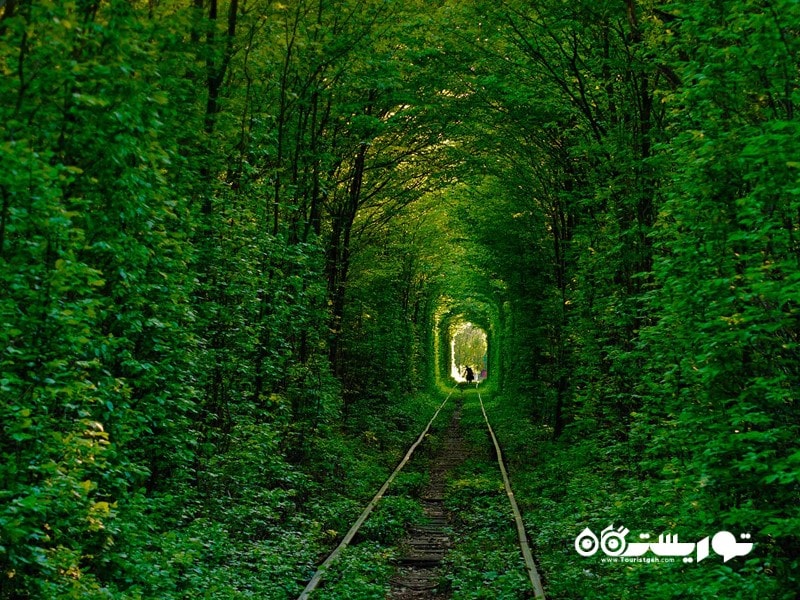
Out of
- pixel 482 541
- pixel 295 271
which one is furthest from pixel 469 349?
pixel 482 541

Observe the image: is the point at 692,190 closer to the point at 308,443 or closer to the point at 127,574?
the point at 127,574

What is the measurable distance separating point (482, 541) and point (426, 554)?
897 millimetres

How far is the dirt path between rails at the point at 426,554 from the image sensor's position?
7.38 m

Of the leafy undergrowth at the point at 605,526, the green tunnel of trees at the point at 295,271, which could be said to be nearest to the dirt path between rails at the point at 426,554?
the green tunnel of trees at the point at 295,271

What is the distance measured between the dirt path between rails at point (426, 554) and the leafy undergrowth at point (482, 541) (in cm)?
19

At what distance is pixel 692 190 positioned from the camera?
5902mm

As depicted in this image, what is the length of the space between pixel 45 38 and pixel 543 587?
7.03m

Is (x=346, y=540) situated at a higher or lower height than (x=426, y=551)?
higher

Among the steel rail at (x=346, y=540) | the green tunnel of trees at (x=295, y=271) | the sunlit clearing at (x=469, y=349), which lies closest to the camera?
the green tunnel of trees at (x=295, y=271)

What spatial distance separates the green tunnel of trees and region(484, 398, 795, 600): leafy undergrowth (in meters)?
0.05

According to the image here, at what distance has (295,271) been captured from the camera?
12.2 metres

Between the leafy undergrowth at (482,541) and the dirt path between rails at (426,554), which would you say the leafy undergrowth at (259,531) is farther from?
the leafy undergrowth at (482,541)

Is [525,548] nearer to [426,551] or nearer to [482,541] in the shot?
[482,541]

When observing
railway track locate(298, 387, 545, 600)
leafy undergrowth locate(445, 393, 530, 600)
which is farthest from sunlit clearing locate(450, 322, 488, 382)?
railway track locate(298, 387, 545, 600)
